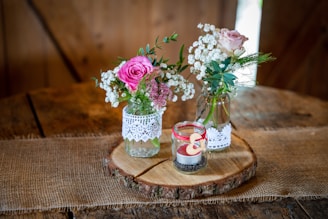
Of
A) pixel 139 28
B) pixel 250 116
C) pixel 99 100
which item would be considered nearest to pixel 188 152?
pixel 250 116

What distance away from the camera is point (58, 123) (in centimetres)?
199

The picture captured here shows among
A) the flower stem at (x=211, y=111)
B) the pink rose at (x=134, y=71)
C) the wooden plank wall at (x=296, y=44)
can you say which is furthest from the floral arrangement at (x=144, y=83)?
the wooden plank wall at (x=296, y=44)

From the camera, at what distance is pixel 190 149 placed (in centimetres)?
149

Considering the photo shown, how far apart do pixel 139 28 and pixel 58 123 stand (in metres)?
1.49

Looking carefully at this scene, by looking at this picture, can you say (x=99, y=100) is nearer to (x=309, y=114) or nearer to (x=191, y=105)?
(x=191, y=105)

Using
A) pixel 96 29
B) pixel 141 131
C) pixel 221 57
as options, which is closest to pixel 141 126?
pixel 141 131

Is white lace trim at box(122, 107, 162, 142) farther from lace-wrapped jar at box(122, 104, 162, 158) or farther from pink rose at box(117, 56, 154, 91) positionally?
pink rose at box(117, 56, 154, 91)

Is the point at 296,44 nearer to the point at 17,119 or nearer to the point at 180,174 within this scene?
the point at 17,119

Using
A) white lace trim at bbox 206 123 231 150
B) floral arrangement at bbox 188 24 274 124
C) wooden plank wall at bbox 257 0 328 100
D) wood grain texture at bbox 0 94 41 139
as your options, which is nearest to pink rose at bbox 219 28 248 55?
floral arrangement at bbox 188 24 274 124

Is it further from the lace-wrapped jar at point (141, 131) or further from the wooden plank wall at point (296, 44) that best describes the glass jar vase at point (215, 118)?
the wooden plank wall at point (296, 44)

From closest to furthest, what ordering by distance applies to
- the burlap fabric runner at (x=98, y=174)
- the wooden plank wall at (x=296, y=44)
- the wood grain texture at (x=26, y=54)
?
the burlap fabric runner at (x=98, y=174), the wood grain texture at (x=26, y=54), the wooden plank wall at (x=296, y=44)

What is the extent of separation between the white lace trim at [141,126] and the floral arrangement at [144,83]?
0.02 m

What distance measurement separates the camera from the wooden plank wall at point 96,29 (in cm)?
316

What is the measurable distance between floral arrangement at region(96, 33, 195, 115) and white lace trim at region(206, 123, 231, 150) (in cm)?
15
